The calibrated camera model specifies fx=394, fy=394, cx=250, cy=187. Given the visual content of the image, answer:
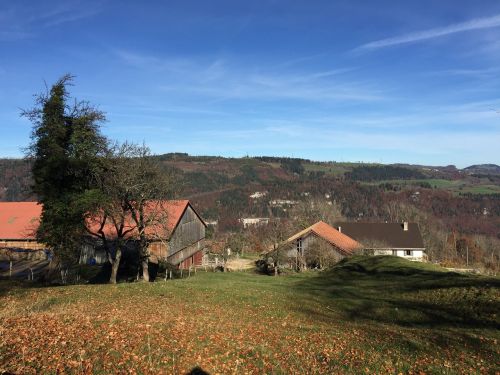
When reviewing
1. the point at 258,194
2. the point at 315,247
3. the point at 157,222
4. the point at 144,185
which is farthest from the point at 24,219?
the point at 258,194

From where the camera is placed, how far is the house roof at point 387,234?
7744 centimetres

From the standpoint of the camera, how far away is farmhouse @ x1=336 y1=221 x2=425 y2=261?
252ft

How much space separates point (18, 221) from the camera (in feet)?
178

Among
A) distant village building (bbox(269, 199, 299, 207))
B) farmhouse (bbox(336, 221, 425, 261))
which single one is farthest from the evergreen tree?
distant village building (bbox(269, 199, 299, 207))

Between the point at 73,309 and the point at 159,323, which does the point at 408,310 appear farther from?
the point at 73,309

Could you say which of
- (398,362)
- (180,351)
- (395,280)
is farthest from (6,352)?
(395,280)

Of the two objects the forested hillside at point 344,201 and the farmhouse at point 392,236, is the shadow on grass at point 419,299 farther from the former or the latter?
the forested hillside at point 344,201

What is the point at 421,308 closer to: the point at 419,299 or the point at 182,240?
the point at 419,299

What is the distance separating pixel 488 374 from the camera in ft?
37.3

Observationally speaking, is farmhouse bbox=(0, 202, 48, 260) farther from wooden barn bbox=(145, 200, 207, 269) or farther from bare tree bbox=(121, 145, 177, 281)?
bare tree bbox=(121, 145, 177, 281)

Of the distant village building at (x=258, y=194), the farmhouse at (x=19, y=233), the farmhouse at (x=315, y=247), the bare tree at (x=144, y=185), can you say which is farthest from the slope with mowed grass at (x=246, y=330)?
the distant village building at (x=258, y=194)

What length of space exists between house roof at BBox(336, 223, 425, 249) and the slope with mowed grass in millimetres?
52612

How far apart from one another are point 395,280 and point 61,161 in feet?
89.8

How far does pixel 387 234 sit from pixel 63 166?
6747 cm
